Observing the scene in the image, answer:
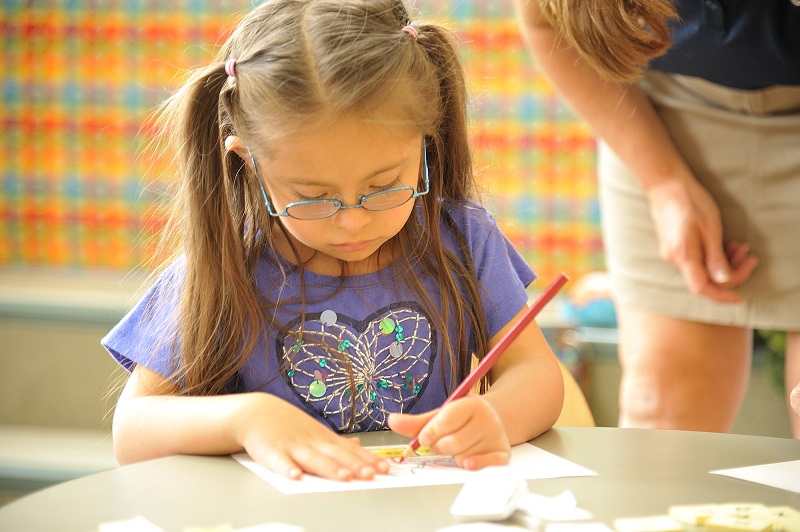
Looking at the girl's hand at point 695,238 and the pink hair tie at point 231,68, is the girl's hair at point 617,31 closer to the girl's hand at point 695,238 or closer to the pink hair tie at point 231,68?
the girl's hand at point 695,238

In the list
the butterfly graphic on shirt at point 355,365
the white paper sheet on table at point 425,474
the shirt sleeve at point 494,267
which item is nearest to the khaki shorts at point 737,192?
the shirt sleeve at point 494,267

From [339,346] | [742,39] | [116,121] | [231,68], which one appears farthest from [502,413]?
[116,121]

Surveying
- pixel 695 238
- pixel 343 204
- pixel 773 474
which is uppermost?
pixel 343 204

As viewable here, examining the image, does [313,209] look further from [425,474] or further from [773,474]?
[773,474]

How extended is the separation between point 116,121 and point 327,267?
184 cm

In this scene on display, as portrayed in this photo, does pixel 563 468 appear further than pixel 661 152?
No

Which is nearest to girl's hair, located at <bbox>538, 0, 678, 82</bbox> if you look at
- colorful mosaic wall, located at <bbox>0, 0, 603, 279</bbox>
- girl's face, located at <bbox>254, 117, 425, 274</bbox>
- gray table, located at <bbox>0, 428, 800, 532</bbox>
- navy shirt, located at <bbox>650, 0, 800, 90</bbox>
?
navy shirt, located at <bbox>650, 0, 800, 90</bbox>

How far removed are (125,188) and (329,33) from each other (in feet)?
6.30

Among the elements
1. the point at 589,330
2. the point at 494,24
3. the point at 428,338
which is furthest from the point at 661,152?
the point at 494,24

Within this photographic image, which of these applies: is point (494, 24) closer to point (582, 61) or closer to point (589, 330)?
point (589, 330)

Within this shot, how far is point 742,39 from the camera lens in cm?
129

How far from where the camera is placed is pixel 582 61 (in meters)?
1.41

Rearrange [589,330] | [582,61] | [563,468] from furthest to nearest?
[589,330]
[582,61]
[563,468]

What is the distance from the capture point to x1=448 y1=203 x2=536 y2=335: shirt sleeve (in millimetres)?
1207
